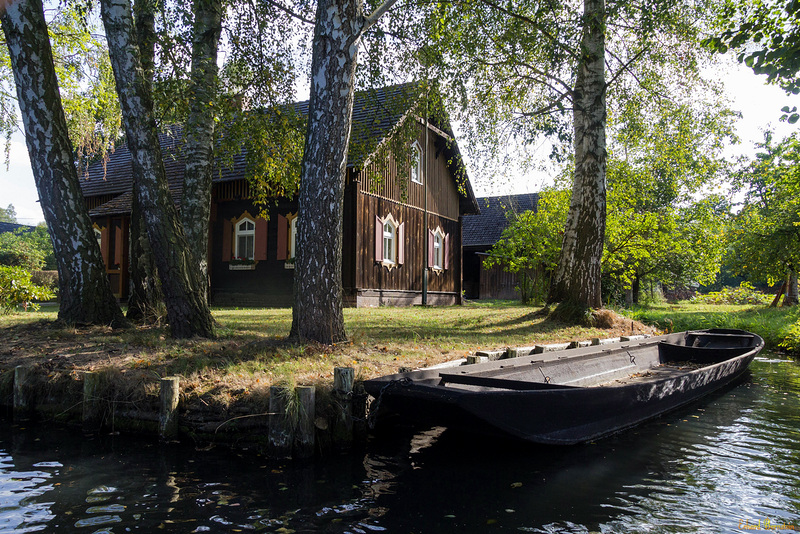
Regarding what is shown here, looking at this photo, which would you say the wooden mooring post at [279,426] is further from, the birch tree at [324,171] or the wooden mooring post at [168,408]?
the birch tree at [324,171]

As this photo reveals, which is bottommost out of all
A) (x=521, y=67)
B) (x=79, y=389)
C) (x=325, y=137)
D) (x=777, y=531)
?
(x=777, y=531)

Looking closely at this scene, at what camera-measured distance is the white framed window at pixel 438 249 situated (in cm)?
2091

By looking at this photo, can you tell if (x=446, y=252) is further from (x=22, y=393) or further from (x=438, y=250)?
(x=22, y=393)

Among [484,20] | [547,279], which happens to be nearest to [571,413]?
[484,20]

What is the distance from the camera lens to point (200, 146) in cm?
891

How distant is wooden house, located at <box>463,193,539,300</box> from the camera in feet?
99.0

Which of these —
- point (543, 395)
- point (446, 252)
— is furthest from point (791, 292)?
point (543, 395)

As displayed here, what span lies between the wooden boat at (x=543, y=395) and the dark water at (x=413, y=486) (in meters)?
0.33

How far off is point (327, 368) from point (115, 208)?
52.0ft

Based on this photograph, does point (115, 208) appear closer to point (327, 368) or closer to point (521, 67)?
point (521, 67)

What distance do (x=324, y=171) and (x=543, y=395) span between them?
3914 mm

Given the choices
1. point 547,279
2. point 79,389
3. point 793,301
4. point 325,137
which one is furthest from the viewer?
point 793,301

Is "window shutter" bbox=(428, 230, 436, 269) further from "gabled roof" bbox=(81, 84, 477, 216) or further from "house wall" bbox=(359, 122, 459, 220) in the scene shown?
"gabled roof" bbox=(81, 84, 477, 216)

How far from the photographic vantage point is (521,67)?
13.1 metres
